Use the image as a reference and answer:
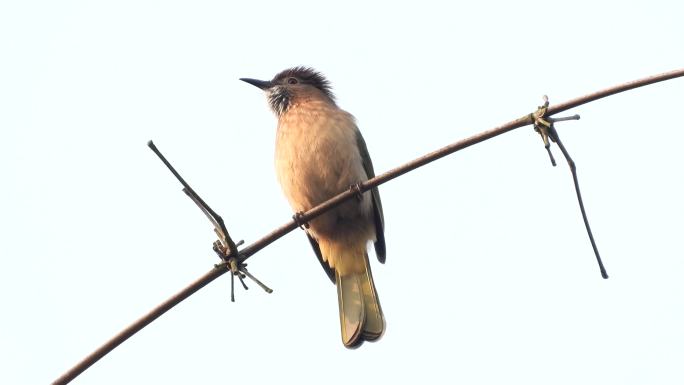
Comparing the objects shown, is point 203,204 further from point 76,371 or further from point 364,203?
point 364,203

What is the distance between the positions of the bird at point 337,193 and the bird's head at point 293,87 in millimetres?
38

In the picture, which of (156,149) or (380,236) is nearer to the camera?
(156,149)

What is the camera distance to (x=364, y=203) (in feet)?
20.3

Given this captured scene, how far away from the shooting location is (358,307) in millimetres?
5770

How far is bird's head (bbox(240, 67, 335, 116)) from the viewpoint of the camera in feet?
22.7

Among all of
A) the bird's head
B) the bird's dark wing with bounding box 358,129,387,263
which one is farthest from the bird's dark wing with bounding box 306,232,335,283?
the bird's head

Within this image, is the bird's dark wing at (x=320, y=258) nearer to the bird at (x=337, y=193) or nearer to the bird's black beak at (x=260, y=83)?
the bird at (x=337, y=193)

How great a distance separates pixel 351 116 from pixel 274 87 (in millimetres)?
766

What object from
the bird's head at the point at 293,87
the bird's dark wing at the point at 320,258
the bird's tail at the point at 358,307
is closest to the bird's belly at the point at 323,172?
the bird's dark wing at the point at 320,258

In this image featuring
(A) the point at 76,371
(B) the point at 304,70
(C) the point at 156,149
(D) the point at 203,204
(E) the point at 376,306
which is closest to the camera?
(A) the point at 76,371

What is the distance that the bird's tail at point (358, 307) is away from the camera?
18.1 feet

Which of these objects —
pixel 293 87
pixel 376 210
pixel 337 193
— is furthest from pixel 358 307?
pixel 293 87

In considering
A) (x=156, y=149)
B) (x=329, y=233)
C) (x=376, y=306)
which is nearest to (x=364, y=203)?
(x=329, y=233)

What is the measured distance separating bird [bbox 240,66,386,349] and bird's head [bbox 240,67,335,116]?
4cm
